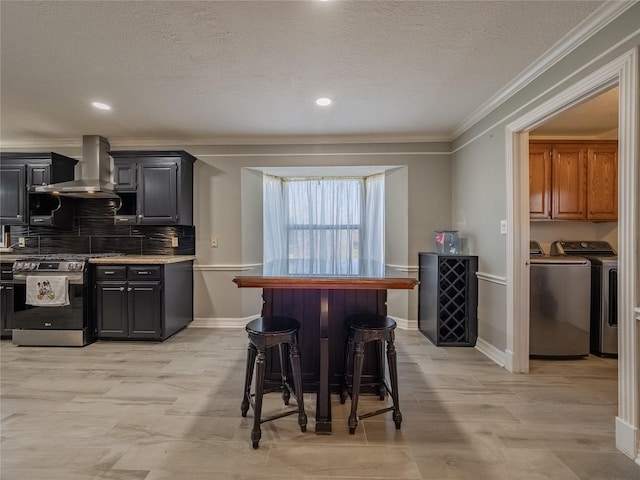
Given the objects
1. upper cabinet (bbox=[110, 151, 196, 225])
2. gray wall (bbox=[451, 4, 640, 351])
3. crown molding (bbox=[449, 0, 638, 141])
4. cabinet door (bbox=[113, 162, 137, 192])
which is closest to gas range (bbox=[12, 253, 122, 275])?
upper cabinet (bbox=[110, 151, 196, 225])

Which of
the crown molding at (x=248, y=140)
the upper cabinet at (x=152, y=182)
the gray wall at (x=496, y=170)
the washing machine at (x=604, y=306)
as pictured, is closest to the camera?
the gray wall at (x=496, y=170)

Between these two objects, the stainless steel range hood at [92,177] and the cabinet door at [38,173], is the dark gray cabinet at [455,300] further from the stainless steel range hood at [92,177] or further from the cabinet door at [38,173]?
the cabinet door at [38,173]

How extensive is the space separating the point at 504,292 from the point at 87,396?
3556mm

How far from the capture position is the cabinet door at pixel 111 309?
336 cm

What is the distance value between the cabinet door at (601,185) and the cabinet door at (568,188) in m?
0.06

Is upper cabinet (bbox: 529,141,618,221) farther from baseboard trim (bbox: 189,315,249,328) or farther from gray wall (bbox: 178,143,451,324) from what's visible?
baseboard trim (bbox: 189,315,249,328)

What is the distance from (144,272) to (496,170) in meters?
3.80

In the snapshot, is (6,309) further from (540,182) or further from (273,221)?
(540,182)


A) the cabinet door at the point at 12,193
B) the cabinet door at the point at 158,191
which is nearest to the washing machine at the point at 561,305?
the cabinet door at the point at 158,191

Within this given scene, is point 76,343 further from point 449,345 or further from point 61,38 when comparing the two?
point 449,345

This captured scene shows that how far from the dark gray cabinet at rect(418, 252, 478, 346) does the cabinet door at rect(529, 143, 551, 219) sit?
103cm

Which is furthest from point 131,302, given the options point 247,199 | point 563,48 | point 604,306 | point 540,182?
point 604,306

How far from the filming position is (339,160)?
398 cm

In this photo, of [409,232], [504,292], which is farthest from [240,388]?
[409,232]
